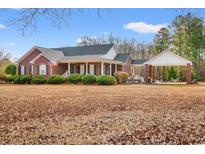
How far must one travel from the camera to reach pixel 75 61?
4840mm

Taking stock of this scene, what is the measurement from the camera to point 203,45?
4594 mm

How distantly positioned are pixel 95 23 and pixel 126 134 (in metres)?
1.51

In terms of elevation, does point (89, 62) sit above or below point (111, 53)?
below

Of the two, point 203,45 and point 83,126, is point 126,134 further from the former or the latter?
point 203,45

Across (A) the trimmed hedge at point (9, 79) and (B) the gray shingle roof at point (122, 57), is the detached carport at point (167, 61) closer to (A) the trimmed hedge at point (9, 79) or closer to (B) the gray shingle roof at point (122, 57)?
(B) the gray shingle roof at point (122, 57)

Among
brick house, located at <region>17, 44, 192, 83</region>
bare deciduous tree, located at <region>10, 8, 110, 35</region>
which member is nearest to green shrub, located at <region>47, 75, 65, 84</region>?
brick house, located at <region>17, 44, 192, 83</region>

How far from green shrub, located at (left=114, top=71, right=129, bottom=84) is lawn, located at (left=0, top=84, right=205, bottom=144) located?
4.0 inches

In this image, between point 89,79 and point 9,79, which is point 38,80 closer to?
point 9,79

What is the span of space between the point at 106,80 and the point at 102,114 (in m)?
0.53

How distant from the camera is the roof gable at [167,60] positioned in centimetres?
462

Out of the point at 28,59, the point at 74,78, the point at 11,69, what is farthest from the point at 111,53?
the point at 11,69

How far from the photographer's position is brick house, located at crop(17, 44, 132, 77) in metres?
4.73

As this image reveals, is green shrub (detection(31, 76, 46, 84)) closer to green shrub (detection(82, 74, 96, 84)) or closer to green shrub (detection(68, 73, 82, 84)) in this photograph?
green shrub (detection(68, 73, 82, 84))
